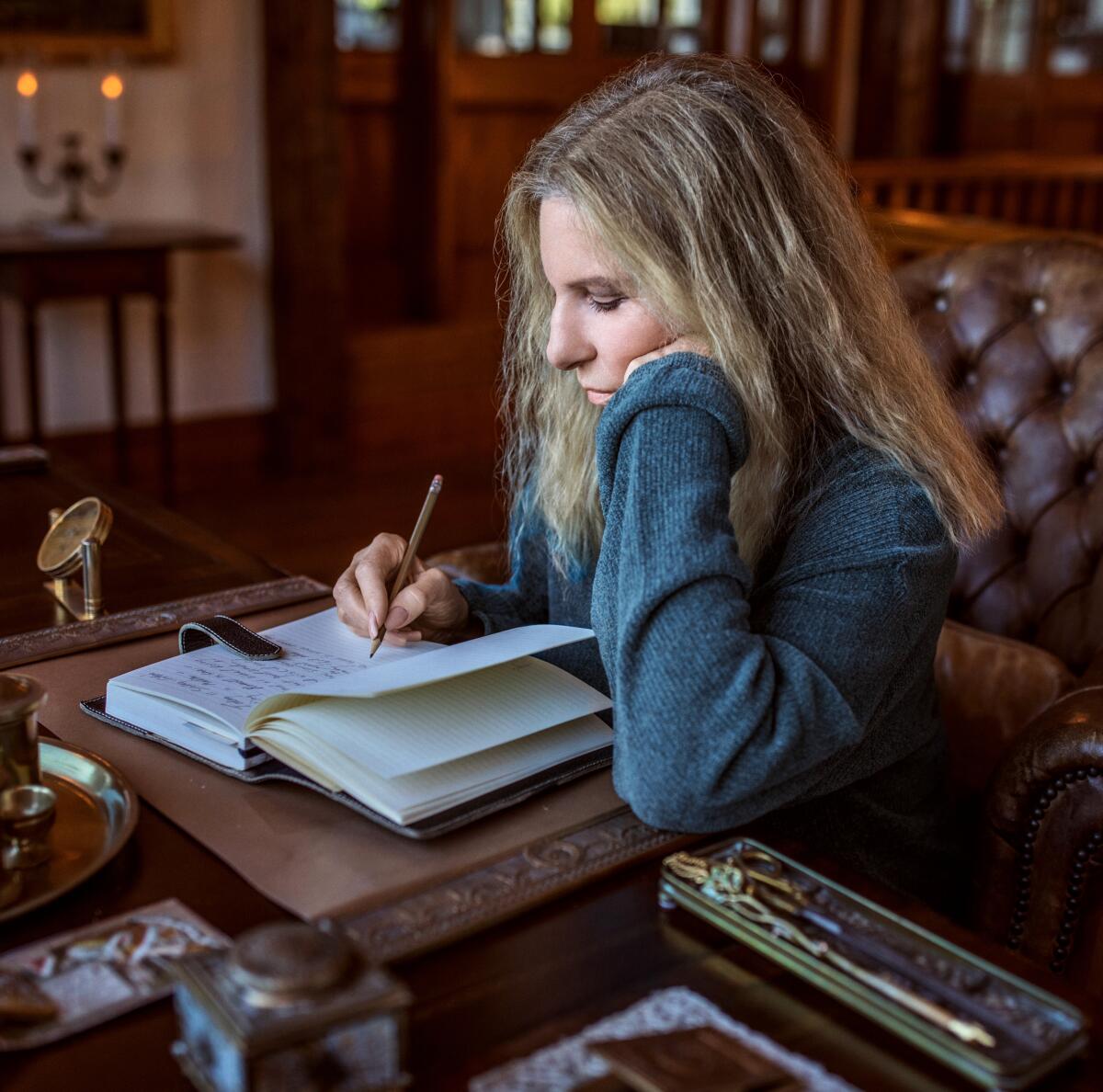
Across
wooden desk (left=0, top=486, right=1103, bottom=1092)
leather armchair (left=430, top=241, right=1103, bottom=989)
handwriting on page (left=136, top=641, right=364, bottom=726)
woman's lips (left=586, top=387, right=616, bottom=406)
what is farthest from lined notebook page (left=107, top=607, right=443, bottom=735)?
leather armchair (left=430, top=241, right=1103, bottom=989)

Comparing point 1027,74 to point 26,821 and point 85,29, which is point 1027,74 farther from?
point 26,821

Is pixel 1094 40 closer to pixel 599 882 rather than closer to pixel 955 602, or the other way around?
pixel 955 602

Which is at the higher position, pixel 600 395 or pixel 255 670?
pixel 600 395

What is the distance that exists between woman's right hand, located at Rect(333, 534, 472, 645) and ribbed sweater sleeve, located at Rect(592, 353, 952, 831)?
23cm

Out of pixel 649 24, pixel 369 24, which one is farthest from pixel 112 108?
pixel 649 24

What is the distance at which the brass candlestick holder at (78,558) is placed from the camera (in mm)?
1493

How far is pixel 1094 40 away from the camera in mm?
7152

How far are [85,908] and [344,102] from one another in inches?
179

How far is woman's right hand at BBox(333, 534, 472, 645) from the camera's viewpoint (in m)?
1.32

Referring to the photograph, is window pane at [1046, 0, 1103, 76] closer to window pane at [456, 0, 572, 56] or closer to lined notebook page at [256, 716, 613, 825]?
window pane at [456, 0, 572, 56]

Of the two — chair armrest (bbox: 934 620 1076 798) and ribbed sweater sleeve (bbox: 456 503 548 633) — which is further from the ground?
ribbed sweater sleeve (bbox: 456 503 548 633)

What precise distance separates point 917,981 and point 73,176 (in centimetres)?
395

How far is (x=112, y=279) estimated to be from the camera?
413 centimetres

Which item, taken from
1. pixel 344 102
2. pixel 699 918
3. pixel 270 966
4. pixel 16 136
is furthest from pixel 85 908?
pixel 344 102
